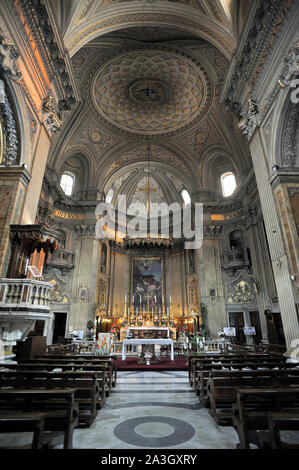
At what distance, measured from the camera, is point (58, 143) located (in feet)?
57.1

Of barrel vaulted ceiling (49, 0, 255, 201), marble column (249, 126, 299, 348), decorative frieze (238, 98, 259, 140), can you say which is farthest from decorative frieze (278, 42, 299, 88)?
barrel vaulted ceiling (49, 0, 255, 201)

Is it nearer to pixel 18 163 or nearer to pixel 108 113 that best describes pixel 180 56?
pixel 108 113

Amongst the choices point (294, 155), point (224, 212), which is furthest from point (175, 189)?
point (294, 155)

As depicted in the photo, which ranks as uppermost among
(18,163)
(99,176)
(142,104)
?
(142,104)

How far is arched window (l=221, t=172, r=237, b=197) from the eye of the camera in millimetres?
19516

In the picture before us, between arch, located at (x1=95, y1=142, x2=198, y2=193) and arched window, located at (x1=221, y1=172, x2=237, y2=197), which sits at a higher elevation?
arch, located at (x1=95, y1=142, x2=198, y2=193)

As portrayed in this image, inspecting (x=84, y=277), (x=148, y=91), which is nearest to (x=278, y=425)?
(x=84, y=277)

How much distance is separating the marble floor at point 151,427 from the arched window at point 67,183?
16.3 m

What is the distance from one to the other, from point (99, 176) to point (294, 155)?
47.5ft

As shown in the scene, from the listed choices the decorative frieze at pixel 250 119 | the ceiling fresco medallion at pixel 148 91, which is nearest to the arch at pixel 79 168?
the ceiling fresco medallion at pixel 148 91

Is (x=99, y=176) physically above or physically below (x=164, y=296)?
above

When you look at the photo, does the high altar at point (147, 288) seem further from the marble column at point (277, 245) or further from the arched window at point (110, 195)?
the marble column at point (277, 245)

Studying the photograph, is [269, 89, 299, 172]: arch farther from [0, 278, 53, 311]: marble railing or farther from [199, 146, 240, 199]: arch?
[199, 146, 240, 199]: arch

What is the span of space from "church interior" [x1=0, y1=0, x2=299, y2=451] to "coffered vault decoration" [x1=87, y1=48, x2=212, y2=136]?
0.34 feet
